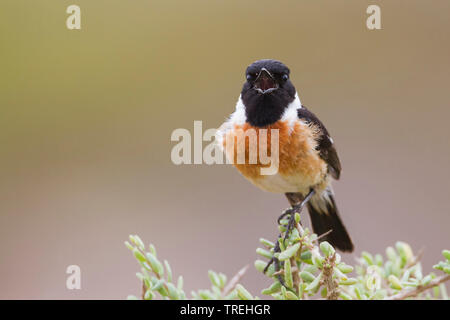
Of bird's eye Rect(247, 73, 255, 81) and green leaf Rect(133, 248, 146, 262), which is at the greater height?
bird's eye Rect(247, 73, 255, 81)

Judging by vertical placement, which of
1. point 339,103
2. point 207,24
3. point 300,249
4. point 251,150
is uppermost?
point 207,24

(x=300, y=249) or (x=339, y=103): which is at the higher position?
(x=339, y=103)

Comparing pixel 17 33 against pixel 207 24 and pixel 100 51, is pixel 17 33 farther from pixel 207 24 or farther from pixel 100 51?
pixel 207 24

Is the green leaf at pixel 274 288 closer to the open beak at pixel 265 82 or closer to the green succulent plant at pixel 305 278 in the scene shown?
the green succulent plant at pixel 305 278

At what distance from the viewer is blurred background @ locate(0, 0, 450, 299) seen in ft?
15.3

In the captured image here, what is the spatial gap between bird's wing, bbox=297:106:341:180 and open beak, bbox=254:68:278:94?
1.00 ft

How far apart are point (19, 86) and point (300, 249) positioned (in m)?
4.35

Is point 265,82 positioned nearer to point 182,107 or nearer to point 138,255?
point 138,255

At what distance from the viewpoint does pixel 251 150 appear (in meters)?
2.03

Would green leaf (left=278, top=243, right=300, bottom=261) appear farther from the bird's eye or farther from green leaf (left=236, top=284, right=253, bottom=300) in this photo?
the bird's eye

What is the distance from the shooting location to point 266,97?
78.7 inches

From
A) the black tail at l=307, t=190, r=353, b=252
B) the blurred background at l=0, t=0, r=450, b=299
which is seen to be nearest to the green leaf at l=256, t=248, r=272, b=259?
the black tail at l=307, t=190, r=353, b=252
